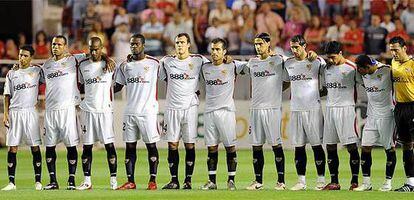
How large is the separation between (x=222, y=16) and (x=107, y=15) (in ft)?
9.91

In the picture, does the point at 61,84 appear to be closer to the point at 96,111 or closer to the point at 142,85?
the point at 96,111

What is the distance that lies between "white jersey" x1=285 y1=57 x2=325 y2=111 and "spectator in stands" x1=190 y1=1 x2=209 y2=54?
11.8 m

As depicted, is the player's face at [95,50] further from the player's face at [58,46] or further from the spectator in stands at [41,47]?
the spectator in stands at [41,47]

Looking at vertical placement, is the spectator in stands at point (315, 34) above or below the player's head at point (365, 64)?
above

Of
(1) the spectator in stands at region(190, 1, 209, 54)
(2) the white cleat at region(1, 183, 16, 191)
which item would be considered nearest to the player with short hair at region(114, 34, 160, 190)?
(2) the white cleat at region(1, 183, 16, 191)

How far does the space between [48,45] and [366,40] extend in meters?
7.37

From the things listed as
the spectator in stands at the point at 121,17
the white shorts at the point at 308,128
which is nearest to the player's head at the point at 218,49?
the white shorts at the point at 308,128

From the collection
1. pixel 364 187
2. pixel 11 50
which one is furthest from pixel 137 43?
pixel 11 50

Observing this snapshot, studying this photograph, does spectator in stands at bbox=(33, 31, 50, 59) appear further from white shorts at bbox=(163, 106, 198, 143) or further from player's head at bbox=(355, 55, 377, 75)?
player's head at bbox=(355, 55, 377, 75)

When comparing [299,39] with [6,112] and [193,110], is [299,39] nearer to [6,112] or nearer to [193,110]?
[193,110]

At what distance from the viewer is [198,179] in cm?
2072

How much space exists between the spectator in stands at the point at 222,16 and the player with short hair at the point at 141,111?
11.4 m

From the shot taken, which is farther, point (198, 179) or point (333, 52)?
point (198, 179)

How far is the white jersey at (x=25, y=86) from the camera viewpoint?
18719mm
